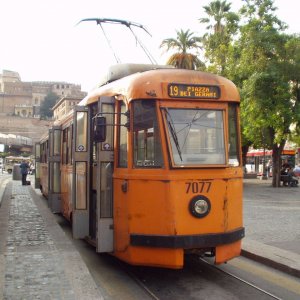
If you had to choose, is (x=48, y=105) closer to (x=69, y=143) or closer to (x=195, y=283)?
(x=69, y=143)

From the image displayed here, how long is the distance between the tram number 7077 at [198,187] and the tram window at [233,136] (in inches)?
22.4

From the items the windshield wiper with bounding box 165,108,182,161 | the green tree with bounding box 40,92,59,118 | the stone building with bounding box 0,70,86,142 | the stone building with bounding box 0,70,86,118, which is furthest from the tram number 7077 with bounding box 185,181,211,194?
the green tree with bounding box 40,92,59,118

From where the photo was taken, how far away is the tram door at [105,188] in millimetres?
7199

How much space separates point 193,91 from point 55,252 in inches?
138

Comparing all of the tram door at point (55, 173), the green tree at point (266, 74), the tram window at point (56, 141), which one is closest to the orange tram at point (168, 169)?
the tram window at point (56, 141)

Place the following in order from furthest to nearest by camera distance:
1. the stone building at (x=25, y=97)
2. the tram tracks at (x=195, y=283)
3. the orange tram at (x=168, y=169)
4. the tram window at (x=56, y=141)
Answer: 1. the stone building at (x=25, y=97)
2. the tram window at (x=56, y=141)
3. the orange tram at (x=168, y=169)
4. the tram tracks at (x=195, y=283)

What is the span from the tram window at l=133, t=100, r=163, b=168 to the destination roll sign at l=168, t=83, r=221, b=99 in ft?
1.12

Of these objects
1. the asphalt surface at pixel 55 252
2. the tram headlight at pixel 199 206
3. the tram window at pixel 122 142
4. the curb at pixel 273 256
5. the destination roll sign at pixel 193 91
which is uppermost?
the destination roll sign at pixel 193 91

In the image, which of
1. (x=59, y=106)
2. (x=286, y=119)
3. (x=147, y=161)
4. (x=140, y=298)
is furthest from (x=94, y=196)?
(x=59, y=106)

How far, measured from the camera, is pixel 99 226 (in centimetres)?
720

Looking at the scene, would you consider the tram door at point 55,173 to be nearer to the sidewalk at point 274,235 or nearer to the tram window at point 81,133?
the tram window at point 81,133

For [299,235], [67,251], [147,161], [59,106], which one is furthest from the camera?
[59,106]

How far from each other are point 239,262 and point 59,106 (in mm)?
120858

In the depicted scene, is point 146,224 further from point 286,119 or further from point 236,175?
point 286,119
